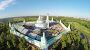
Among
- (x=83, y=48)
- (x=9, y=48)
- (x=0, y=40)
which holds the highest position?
(x=0, y=40)

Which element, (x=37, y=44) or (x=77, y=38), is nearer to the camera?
(x=37, y=44)

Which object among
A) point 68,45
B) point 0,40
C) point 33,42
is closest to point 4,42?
point 0,40

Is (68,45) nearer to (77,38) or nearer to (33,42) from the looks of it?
(77,38)

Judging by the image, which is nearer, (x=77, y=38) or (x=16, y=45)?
(x=16, y=45)

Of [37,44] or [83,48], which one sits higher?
[37,44]

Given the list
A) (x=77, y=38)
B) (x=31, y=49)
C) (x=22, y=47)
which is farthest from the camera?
(x=77, y=38)

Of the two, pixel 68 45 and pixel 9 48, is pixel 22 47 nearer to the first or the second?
pixel 9 48

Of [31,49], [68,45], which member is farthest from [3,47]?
[68,45]

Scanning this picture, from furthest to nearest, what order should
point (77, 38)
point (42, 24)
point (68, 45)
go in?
point (42, 24)
point (77, 38)
point (68, 45)

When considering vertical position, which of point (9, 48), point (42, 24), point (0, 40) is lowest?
point (9, 48)
